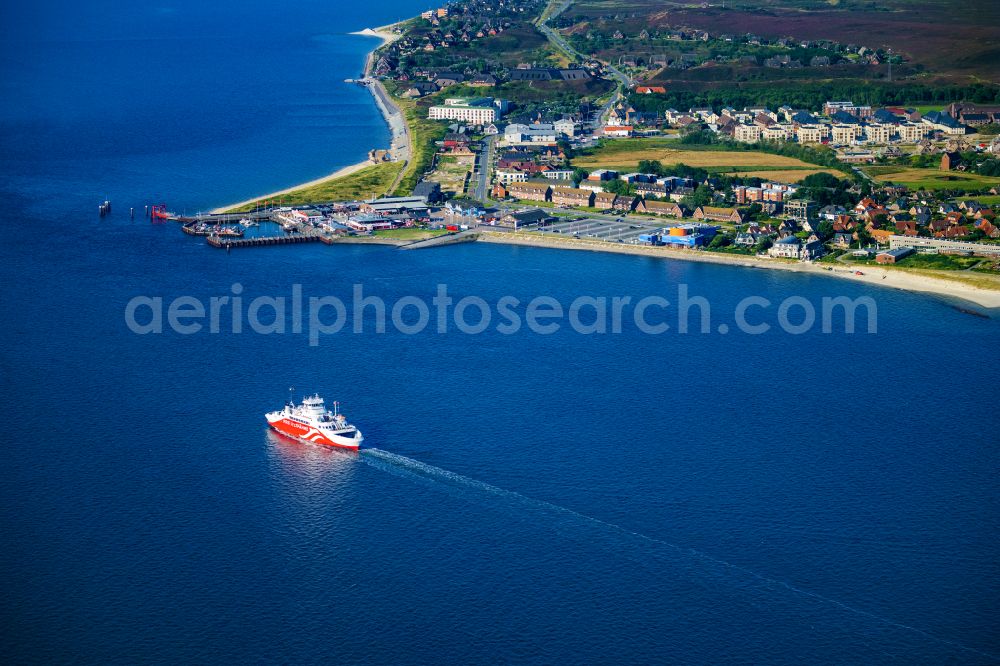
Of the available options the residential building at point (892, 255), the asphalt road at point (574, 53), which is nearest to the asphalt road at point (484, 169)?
the asphalt road at point (574, 53)

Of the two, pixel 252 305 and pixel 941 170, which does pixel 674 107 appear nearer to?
pixel 941 170

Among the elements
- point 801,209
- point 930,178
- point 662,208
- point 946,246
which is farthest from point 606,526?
point 930,178

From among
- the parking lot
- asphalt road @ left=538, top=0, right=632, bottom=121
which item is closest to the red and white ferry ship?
the parking lot

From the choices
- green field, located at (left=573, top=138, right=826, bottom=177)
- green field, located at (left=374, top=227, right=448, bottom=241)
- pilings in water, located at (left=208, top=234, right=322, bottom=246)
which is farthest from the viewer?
green field, located at (left=573, top=138, right=826, bottom=177)

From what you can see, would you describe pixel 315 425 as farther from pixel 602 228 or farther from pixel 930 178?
pixel 930 178

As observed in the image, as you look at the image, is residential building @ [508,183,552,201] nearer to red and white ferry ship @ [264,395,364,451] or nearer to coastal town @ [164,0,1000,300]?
coastal town @ [164,0,1000,300]

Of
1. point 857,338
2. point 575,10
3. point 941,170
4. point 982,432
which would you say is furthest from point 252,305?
point 575,10

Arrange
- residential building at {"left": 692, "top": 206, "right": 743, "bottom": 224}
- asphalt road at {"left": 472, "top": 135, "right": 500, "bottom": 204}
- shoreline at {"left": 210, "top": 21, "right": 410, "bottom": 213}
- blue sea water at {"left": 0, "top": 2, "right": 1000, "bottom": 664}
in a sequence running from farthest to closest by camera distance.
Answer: asphalt road at {"left": 472, "top": 135, "right": 500, "bottom": 204} → shoreline at {"left": 210, "top": 21, "right": 410, "bottom": 213} → residential building at {"left": 692, "top": 206, "right": 743, "bottom": 224} → blue sea water at {"left": 0, "top": 2, "right": 1000, "bottom": 664}

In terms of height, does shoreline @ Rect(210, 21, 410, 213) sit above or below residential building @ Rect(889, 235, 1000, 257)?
above
